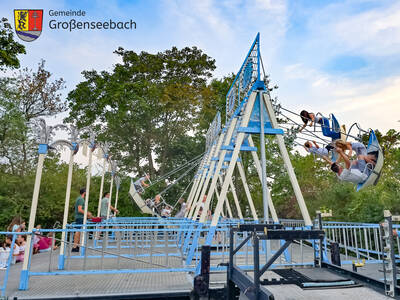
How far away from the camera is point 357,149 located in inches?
224

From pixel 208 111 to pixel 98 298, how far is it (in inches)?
689

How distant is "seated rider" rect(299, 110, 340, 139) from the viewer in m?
6.17

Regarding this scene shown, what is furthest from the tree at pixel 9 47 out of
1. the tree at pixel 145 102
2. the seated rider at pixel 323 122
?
the seated rider at pixel 323 122

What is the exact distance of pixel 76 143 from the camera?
685 cm

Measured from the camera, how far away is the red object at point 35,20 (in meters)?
12.6

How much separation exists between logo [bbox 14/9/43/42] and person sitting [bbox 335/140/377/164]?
13.7m

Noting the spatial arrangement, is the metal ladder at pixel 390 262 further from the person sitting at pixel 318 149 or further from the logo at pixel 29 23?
the logo at pixel 29 23

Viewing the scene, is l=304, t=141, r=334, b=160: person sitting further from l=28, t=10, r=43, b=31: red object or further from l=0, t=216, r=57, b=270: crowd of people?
l=28, t=10, r=43, b=31: red object

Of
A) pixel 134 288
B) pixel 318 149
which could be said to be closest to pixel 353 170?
pixel 318 149

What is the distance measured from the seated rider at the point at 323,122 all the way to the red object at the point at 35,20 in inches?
498

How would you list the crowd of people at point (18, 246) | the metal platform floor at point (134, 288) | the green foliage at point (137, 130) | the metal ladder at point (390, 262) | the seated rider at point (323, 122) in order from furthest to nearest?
the green foliage at point (137, 130), the crowd of people at point (18, 246), the seated rider at point (323, 122), the metal platform floor at point (134, 288), the metal ladder at point (390, 262)

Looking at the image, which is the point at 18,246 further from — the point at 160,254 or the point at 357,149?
the point at 357,149

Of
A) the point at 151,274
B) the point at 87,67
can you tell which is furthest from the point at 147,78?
the point at 151,274

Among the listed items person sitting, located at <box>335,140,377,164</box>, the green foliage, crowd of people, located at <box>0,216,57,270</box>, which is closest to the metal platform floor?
crowd of people, located at <box>0,216,57,270</box>
